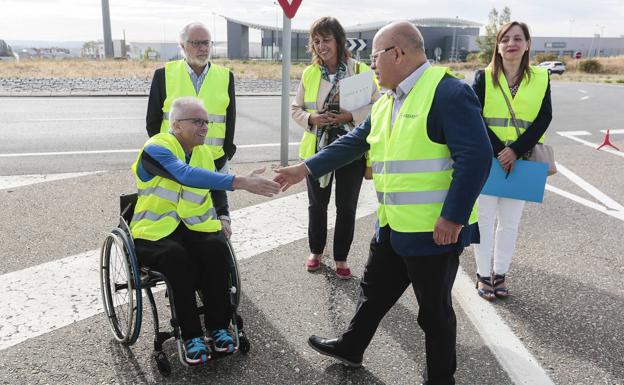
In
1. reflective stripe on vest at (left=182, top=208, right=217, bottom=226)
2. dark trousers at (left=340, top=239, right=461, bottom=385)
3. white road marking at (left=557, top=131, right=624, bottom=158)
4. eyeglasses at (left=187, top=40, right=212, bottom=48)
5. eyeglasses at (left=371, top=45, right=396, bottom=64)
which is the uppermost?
eyeglasses at (left=187, top=40, right=212, bottom=48)

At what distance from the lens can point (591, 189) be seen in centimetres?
703

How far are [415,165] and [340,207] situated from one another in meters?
1.75

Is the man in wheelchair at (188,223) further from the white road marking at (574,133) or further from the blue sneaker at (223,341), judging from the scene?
the white road marking at (574,133)

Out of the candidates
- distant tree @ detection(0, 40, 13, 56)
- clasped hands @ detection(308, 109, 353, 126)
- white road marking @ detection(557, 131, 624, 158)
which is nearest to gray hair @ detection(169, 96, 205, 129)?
clasped hands @ detection(308, 109, 353, 126)

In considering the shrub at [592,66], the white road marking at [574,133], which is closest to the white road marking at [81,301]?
the white road marking at [574,133]

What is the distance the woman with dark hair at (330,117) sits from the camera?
3.96 metres

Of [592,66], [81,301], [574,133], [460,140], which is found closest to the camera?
[460,140]

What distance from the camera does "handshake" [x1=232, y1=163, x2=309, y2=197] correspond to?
9.70ft

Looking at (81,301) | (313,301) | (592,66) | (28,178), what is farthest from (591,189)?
(592,66)

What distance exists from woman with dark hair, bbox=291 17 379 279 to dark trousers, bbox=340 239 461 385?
4.14 ft

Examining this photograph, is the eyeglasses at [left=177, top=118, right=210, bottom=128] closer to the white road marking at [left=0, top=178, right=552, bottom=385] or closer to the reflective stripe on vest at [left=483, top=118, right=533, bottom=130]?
the white road marking at [left=0, top=178, right=552, bottom=385]

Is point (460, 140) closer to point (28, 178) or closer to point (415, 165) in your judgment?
point (415, 165)

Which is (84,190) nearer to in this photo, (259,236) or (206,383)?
(259,236)

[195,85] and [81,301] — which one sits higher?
[195,85]
